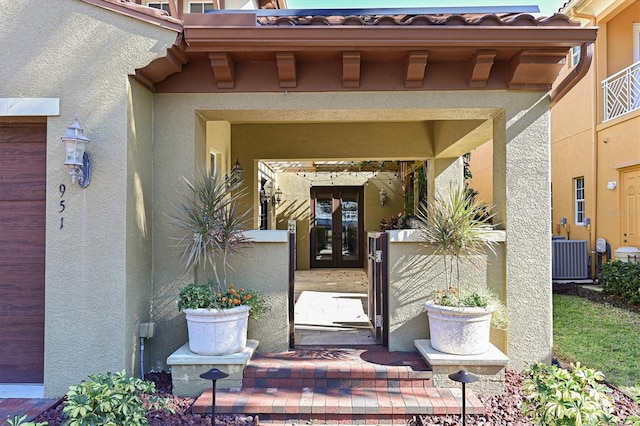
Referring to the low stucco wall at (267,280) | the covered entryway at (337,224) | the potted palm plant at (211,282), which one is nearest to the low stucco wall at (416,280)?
the low stucco wall at (267,280)

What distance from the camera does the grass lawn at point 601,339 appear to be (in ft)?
19.3

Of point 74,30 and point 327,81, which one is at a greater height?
point 74,30

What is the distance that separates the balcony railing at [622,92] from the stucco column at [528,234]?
767 centimetres

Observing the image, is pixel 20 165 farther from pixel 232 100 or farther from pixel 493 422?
pixel 493 422

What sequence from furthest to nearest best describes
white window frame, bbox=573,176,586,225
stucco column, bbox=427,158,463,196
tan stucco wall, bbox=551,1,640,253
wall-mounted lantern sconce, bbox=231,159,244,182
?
white window frame, bbox=573,176,586,225 < tan stucco wall, bbox=551,1,640,253 < stucco column, bbox=427,158,463,196 < wall-mounted lantern sconce, bbox=231,159,244,182

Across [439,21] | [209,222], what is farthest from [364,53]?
[209,222]

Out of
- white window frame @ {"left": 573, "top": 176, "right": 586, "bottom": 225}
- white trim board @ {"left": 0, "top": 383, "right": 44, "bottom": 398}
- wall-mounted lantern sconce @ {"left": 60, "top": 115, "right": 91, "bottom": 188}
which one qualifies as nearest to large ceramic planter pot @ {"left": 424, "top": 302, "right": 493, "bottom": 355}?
wall-mounted lantern sconce @ {"left": 60, "top": 115, "right": 91, "bottom": 188}

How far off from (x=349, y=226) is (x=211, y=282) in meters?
12.5

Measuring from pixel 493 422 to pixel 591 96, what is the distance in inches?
467

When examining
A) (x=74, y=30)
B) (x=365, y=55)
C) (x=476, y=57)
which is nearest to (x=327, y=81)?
(x=365, y=55)

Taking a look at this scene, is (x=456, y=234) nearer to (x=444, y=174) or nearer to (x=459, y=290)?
(x=459, y=290)

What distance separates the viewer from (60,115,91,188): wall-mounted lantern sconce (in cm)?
473

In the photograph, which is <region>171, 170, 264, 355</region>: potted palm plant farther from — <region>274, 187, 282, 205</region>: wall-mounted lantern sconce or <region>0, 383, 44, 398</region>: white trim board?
<region>274, 187, 282, 205</region>: wall-mounted lantern sconce

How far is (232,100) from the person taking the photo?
5.73 m
